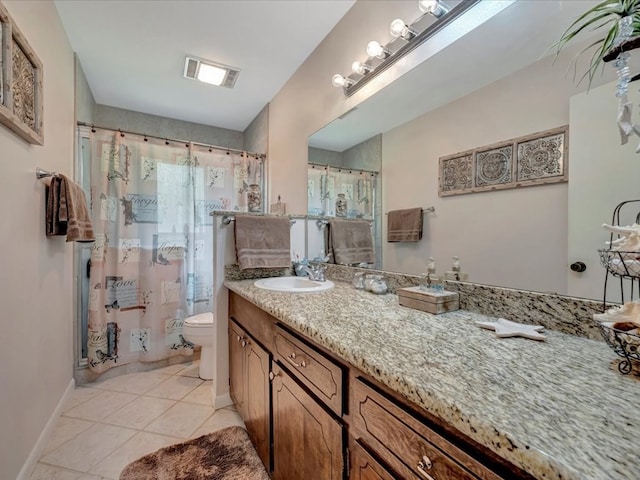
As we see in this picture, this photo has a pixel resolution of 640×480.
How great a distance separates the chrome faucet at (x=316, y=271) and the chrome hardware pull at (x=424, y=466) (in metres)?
1.19

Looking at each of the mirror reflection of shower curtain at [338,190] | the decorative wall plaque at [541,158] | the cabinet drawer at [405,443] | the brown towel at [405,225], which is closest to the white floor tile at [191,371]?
the mirror reflection of shower curtain at [338,190]

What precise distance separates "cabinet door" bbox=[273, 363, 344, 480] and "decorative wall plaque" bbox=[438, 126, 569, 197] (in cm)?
91

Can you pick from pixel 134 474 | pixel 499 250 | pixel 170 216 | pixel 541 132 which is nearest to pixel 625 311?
pixel 499 250

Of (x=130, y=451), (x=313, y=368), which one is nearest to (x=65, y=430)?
(x=130, y=451)

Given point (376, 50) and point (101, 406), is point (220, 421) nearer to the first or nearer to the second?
point (101, 406)

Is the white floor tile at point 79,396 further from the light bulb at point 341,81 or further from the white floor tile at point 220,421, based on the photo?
the light bulb at point 341,81

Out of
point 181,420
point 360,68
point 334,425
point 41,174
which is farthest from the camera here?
point 181,420

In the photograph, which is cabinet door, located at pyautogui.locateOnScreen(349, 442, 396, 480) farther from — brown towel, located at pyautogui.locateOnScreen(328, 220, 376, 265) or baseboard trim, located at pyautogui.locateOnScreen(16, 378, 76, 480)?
baseboard trim, located at pyautogui.locateOnScreen(16, 378, 76, 480)

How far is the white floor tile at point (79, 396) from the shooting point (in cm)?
183

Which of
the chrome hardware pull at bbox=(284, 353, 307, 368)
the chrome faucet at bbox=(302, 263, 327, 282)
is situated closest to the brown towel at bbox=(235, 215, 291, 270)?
the chrome faucet at bbox=(302, 263, 327, 282)

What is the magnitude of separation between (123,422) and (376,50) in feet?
8.21

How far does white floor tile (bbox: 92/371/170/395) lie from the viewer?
204 cm

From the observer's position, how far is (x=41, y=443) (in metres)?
1.41

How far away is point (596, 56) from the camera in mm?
739
